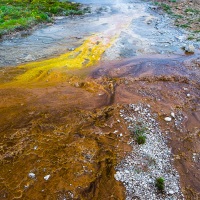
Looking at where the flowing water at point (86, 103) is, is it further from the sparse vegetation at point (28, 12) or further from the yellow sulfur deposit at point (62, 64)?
the sparse vegetation at point (28, 12)

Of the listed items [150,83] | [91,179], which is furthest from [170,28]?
[91,179]

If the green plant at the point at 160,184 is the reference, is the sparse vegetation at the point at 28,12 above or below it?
above

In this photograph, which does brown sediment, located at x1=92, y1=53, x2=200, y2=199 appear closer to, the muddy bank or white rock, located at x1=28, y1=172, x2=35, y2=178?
the muddy bank

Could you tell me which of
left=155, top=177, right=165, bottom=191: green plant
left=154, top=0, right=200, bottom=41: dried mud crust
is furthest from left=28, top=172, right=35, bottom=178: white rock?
left=154, top=0, right=200, bottom=41: dried mud crust

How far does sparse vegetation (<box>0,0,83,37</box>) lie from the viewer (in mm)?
15830

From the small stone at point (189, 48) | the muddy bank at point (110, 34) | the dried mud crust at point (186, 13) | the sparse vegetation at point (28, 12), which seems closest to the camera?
the muddy bank at point (110, 34)

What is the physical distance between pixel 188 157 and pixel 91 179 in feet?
10.2

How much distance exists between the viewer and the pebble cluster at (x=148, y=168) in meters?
5.93

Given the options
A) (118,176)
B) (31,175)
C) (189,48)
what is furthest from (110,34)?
(31,175)

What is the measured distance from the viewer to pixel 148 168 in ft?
21.4

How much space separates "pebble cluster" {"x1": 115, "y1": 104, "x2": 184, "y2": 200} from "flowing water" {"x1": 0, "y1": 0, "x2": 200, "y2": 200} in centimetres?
20

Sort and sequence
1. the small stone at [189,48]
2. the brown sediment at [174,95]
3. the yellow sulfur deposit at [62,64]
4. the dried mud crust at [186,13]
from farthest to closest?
the dried mud crust at [186,13] → the small stone at [189,48] → the yellow sulfur deposit at [62,64] → the brown sediment at [174,95]

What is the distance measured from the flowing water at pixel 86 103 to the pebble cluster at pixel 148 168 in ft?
0.67

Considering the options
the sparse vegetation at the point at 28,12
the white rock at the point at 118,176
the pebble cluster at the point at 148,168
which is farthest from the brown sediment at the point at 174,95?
the sparse vegetation at the point at 28,12
